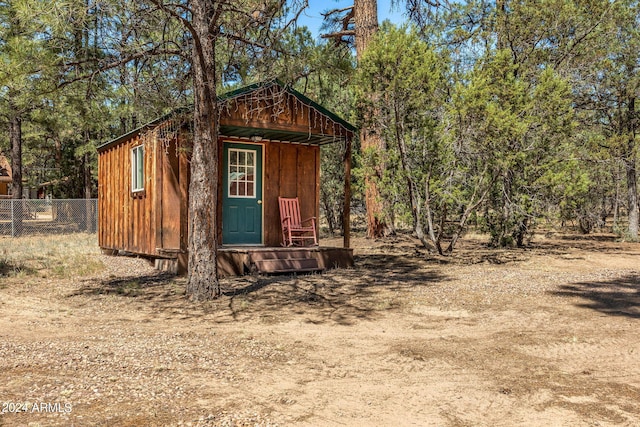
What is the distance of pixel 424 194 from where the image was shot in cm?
1030

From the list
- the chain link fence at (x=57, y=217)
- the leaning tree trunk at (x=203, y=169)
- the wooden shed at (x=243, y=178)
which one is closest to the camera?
the leaning tree trunk at (x=203, y=169)

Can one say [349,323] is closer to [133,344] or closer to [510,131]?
[133,344]

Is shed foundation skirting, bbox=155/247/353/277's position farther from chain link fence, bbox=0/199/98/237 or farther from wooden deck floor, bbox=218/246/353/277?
chain link fence, bbox=0/199/98/237

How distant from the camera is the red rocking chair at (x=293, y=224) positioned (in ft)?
32.8

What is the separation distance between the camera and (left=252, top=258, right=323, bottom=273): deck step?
8.74 meters

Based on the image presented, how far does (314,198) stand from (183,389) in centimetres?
750

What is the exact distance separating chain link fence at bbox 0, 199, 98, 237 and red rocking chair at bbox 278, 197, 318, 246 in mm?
10454

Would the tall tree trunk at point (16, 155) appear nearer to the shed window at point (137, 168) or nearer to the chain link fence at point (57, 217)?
the chain link fence at point (57, 217)

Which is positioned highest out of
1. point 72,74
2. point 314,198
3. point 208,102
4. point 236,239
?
point 72,74

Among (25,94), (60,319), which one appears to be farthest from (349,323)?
(25,94)

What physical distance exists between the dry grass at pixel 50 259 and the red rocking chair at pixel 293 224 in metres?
3.84

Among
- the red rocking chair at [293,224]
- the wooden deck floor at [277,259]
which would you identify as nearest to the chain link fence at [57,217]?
the red rocking chair at [293,224]

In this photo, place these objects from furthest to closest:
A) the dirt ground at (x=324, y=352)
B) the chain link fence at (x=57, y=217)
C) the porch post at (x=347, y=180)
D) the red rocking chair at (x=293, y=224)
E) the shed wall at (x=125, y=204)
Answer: the chain link fence at (x=57, y=217) < the red rocking chair at (x=293, y=224) < the porch post at (x=347, y=180) < the shed wall at (x=125, y=204) < the dirt ground at (x=324, y=352)

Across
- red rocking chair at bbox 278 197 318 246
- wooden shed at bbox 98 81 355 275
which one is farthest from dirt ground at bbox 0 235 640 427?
red rocking chair at bbox 278 197 318 246
